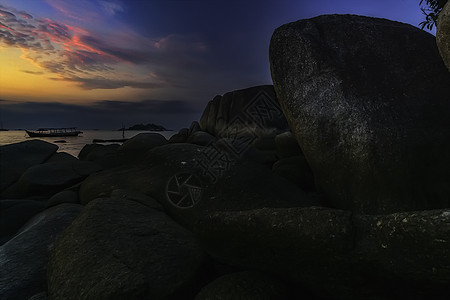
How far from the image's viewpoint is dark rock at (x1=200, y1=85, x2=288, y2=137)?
1667 cm

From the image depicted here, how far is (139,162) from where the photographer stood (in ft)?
19.4

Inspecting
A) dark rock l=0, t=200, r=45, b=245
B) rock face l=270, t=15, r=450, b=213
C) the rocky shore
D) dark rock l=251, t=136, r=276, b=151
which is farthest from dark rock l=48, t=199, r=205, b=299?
dark rock l=251, t=136, r=276, b=151

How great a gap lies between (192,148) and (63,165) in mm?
3989

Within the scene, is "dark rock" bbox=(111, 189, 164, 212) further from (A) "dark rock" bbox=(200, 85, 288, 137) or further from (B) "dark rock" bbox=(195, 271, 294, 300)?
(A) "dark rock" bbox=(200, 85, 288, 137)

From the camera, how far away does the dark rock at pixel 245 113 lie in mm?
16672

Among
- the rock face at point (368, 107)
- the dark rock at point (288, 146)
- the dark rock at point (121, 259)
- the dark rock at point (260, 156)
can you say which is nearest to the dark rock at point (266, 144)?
the dark rock at point (260, 156)

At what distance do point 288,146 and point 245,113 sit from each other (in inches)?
515

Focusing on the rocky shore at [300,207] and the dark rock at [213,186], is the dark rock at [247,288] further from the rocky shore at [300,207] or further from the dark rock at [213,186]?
the dark rock at [213,186]

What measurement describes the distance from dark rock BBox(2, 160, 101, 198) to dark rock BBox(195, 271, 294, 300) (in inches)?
238

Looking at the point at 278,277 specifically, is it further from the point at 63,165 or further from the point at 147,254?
the point at 63,165

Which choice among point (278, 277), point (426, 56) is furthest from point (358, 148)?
point (278, 277)

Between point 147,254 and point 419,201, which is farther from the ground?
point 419,201

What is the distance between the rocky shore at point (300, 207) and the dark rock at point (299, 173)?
2 centimetres

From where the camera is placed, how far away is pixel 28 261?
3178 mm
